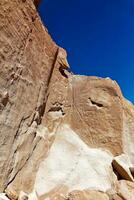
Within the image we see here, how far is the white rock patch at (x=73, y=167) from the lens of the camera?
9.22 m

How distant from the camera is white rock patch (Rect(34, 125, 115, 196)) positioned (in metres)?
9.22

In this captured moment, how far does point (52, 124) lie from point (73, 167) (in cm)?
172

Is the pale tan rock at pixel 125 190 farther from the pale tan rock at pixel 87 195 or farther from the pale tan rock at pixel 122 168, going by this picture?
the pale tan rock at pixel 122 168

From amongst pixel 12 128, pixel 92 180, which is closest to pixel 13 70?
pixel 12 128

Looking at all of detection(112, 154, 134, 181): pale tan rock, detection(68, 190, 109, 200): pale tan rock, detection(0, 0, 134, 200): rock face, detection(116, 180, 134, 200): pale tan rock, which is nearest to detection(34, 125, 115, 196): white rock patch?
detection(0, 0, 134, 200): rock face

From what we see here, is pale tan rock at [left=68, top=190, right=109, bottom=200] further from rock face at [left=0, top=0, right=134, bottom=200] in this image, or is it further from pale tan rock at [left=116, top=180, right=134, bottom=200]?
pale tan rock at [left=116, top=180, right=134, bottom=200]

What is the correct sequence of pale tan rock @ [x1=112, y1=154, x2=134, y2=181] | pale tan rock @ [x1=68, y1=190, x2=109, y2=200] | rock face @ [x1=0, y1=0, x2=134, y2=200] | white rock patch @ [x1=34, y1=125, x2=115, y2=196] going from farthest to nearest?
pale tan rock @ [x1=112, y1=154, x2=134, y2=181], white rock patch @ [x1=34, y1=125, x2=115, y2=196], pale tan rock @ [x1=68, y1=190, x2=109, y2=200], rock face @ [x1=0, y1=0, x2=134, y2=200]

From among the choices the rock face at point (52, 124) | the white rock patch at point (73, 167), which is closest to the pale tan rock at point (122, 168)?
the rock face at point (52, 124)

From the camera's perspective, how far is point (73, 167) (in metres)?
9.95

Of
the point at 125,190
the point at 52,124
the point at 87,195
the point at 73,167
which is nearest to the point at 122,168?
the point at 125,190

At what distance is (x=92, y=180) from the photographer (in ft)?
31.4

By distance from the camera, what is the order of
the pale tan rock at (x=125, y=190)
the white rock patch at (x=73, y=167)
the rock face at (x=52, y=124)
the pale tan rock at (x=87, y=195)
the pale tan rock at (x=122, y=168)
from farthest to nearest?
the pale tan rock at (x=122, y=168) < the white rock patch at (x=73, y=167) < the pale tan rock at (x=125, y=190) < the pale tan rock at (x=87, y=195) < the rock face at (x=52, y=124)

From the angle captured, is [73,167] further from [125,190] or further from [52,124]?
[125,190]

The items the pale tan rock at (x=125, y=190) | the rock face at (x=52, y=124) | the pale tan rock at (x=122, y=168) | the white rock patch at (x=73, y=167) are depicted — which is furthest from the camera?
the pale tan rock at (x=122, y=168)
